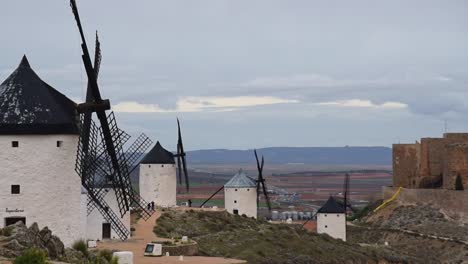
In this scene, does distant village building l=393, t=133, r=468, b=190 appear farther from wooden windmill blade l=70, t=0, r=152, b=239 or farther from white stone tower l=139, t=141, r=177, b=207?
wooden windmill blade l=70, t=0, r=152, b=239

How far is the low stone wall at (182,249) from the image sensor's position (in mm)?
31625

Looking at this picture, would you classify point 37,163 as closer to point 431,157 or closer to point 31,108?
point 31,108

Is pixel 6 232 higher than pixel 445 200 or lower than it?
higher

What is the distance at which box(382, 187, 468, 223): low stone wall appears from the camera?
191ft

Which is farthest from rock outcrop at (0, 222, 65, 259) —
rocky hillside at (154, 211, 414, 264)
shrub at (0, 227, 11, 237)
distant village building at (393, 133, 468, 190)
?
distant village building at (393, 133, 468, 190)

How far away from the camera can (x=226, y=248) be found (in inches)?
1515

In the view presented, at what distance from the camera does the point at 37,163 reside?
2553 cm

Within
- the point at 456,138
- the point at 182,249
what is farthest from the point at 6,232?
the point at 456,138

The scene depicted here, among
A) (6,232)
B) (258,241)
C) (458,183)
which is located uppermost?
(458,183)

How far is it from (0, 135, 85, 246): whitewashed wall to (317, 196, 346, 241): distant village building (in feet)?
94.4

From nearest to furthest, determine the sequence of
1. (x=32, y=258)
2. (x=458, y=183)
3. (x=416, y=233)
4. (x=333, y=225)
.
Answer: (x=32, y=258)
(x=333, y=225)
(x=416, y=233)
(x=458, y=183)

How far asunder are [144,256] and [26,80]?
7.36 m

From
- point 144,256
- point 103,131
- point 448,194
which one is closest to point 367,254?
point 448,194

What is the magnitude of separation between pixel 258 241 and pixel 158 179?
11.6m
